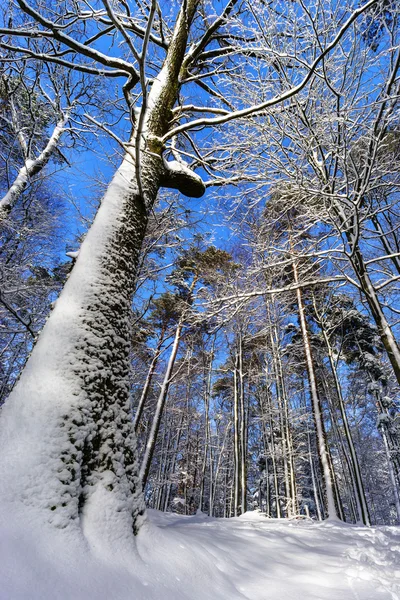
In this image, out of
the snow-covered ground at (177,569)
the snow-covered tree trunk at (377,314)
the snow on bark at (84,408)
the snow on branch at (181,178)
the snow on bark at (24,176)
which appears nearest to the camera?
the snow-covered ground at (177,569)

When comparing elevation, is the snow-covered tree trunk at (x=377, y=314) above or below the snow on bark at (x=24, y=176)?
below

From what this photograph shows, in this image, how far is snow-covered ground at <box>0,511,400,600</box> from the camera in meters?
0.82

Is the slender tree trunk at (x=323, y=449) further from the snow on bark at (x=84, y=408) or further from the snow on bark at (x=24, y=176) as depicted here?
the snow on bark at (x=24, y=176)

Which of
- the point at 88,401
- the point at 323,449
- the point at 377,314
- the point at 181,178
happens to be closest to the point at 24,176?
the point at 181,178

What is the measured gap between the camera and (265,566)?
1651 mm

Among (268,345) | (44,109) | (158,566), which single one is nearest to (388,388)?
(268,345)

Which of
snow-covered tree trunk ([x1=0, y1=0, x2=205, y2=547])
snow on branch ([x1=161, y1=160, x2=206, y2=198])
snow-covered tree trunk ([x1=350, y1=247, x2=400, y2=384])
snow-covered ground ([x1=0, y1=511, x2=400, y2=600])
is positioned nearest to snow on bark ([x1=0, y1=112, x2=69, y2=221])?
snow on branch ([x1=161, y1=160, x2=206, y2=198])

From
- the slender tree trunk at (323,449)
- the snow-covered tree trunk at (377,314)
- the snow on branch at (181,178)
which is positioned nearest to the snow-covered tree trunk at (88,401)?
the snow on branch at (181,178)

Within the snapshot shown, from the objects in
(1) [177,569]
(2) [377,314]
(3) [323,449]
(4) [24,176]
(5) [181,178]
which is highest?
(4) [24,176]

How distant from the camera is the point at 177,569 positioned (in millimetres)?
1190

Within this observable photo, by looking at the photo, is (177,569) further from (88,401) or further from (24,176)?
(24,176)

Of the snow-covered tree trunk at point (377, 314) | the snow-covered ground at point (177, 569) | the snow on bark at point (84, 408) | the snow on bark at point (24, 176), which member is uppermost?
the snow on bark at point (24, 176)

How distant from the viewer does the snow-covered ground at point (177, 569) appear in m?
0.82

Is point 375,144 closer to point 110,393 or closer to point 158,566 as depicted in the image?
point 110,393
